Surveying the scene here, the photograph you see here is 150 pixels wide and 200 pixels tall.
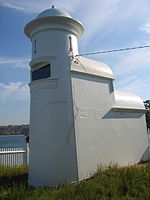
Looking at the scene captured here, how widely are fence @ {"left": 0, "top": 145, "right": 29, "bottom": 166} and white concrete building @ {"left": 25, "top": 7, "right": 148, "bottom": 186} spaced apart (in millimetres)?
3931

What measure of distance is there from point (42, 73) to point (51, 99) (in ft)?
4.61

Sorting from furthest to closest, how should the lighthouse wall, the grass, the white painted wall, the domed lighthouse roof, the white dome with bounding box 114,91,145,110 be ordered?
the white dome with bounding box 114,91,145,110
the domed lighthouse roof
the white painted wall
the lighthouse wall
the grass

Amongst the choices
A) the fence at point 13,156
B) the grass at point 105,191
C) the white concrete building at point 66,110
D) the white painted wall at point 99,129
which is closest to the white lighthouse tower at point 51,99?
the white concrete building at point 66,110

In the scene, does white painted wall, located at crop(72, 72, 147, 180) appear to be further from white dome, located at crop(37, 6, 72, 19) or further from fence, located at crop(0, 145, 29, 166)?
fence, located at crop(0, 145, 29, 166)

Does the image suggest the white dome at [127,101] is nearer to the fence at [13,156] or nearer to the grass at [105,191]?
the grass at [105,191]

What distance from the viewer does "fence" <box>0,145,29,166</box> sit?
11336 millimetres

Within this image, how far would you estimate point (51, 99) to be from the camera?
314 inches

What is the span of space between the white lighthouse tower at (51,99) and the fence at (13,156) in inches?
154

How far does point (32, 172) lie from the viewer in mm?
8062

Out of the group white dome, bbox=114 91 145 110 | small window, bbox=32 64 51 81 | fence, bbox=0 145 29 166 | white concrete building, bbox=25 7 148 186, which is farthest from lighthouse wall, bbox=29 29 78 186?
fence, bbox=0 145 29 166

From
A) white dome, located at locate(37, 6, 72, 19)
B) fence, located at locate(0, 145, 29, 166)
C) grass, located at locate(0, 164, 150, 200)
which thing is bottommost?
grass, located at locate(0, 164, 150, 200)

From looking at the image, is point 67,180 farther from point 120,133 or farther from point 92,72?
point 92,72

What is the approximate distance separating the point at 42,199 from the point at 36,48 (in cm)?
636

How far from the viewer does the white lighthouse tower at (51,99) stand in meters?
7.53
